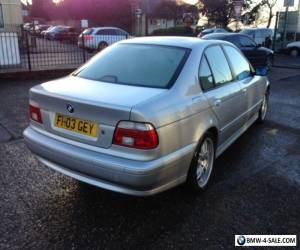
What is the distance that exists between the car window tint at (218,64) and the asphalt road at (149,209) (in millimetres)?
1120

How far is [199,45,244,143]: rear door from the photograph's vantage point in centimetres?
353

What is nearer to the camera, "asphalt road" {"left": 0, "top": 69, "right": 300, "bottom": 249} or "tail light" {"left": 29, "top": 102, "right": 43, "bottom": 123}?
"asphalt road" {"left": 0, "top": 69, "right": 300, "bottom": 249}

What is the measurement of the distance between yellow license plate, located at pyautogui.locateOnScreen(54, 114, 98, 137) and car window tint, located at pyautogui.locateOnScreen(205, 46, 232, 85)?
5.24ft

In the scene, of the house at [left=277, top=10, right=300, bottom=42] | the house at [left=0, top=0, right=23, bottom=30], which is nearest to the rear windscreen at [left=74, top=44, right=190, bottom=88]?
the house at [left=0, top=0, right=23, bottom=30]

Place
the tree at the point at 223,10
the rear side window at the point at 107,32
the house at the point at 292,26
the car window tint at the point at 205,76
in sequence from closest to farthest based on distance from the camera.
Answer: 1. the car window tint at the point at 205,76
2. the rear side window at the point at 107,32
3. the house at the point at 292,26
4. the tree at the point at 223,10

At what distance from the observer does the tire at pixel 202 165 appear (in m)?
3.27

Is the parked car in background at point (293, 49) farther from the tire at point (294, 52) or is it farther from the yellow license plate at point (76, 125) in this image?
the yellow license plate at point (76, 125)

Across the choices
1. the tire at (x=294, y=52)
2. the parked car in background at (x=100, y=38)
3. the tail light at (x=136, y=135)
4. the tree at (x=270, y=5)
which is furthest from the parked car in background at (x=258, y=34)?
the tail light at (x=136, y=135)

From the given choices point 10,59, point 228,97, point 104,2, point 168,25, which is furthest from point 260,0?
point 228,97

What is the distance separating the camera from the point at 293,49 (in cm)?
2155

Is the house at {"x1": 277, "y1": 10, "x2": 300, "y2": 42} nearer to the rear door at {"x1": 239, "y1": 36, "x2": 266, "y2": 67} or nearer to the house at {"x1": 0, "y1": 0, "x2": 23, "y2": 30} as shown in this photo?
the rear door at {"x1": 239, "y1": 36, "x2": 266, "y2": 67}

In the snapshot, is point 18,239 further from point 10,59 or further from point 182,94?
point 10,59

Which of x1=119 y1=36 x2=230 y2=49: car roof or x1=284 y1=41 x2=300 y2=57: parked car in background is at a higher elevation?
x1=119 y1=36 x2=230 y2=49: car roof

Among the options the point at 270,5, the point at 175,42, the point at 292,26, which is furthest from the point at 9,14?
the point at 270,5
